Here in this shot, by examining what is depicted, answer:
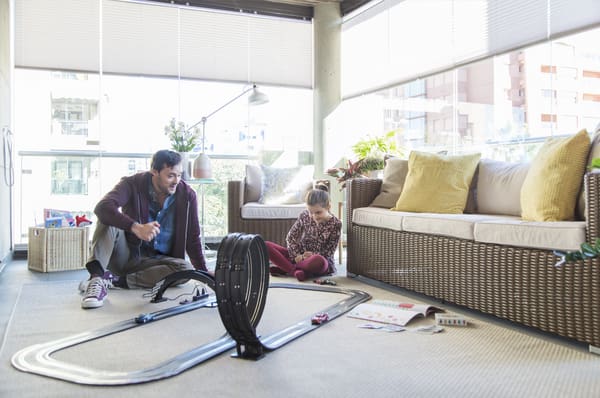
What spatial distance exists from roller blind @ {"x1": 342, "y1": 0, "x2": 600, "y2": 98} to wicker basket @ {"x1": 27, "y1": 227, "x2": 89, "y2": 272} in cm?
339

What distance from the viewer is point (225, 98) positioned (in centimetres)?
608

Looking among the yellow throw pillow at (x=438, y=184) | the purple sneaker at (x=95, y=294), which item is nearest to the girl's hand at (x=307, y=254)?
the yellow throw pillow at (x=438, y=184)

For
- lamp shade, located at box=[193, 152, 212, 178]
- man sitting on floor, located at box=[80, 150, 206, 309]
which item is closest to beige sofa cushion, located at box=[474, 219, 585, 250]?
man sitting on floor, located at box=[80, 150, 206, 309]

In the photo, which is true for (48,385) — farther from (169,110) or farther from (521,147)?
(169,110)

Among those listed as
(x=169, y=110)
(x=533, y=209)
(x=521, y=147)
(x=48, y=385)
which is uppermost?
(x=169, y=110)

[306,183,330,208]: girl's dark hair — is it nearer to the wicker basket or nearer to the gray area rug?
the gray area rug

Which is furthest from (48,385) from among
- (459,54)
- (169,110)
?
(169,110)

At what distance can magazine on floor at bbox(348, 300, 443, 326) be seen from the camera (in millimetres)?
2474

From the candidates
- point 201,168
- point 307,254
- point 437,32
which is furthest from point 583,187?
point 201,168

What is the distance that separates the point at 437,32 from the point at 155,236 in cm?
326

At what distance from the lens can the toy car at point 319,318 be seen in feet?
7.97

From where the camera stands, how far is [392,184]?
3.80 meters

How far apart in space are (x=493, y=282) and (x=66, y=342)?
6.26 feet

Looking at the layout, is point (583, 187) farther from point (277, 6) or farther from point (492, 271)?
point (277, 6)
